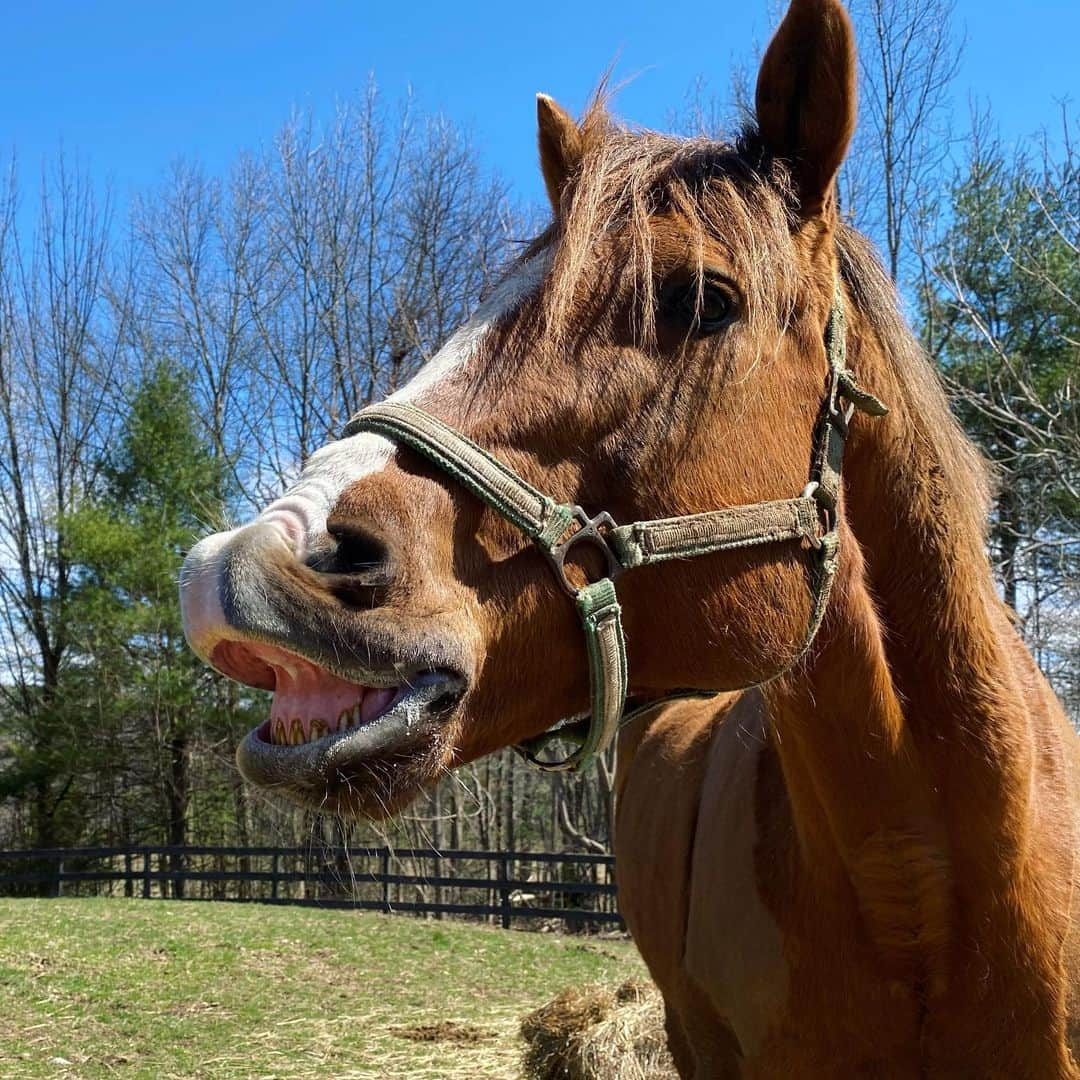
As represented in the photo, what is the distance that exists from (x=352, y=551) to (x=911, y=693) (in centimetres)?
129

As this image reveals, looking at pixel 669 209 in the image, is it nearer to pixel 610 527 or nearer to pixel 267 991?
pixel 610 527

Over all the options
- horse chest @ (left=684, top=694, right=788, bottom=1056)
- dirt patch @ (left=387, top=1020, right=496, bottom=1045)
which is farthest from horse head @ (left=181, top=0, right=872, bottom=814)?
dirt patch @ (left=387, top=1020, right=496, bottom=1045)

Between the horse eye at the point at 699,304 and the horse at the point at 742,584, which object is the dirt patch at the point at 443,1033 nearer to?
the horse at the point at 742,584

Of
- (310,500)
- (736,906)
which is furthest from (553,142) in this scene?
(736,906)

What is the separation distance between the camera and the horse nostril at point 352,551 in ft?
4.54

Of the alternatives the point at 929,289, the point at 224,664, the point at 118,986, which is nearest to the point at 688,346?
the point at 224,664

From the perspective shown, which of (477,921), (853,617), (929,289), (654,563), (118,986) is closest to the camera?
(654,563)

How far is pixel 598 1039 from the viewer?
577cm

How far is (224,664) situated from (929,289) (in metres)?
11.7

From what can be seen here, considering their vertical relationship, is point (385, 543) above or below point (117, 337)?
below

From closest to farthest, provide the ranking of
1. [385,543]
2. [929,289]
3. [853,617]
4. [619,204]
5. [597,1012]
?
1. [385,543]
2. [619,204]
3. [853,617]
4. [597,1012]
5. [929,289]

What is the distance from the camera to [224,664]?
57.9 inches

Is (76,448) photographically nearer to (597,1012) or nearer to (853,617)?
(597,1012)

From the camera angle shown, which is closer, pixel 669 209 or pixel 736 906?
pixel 669 209
